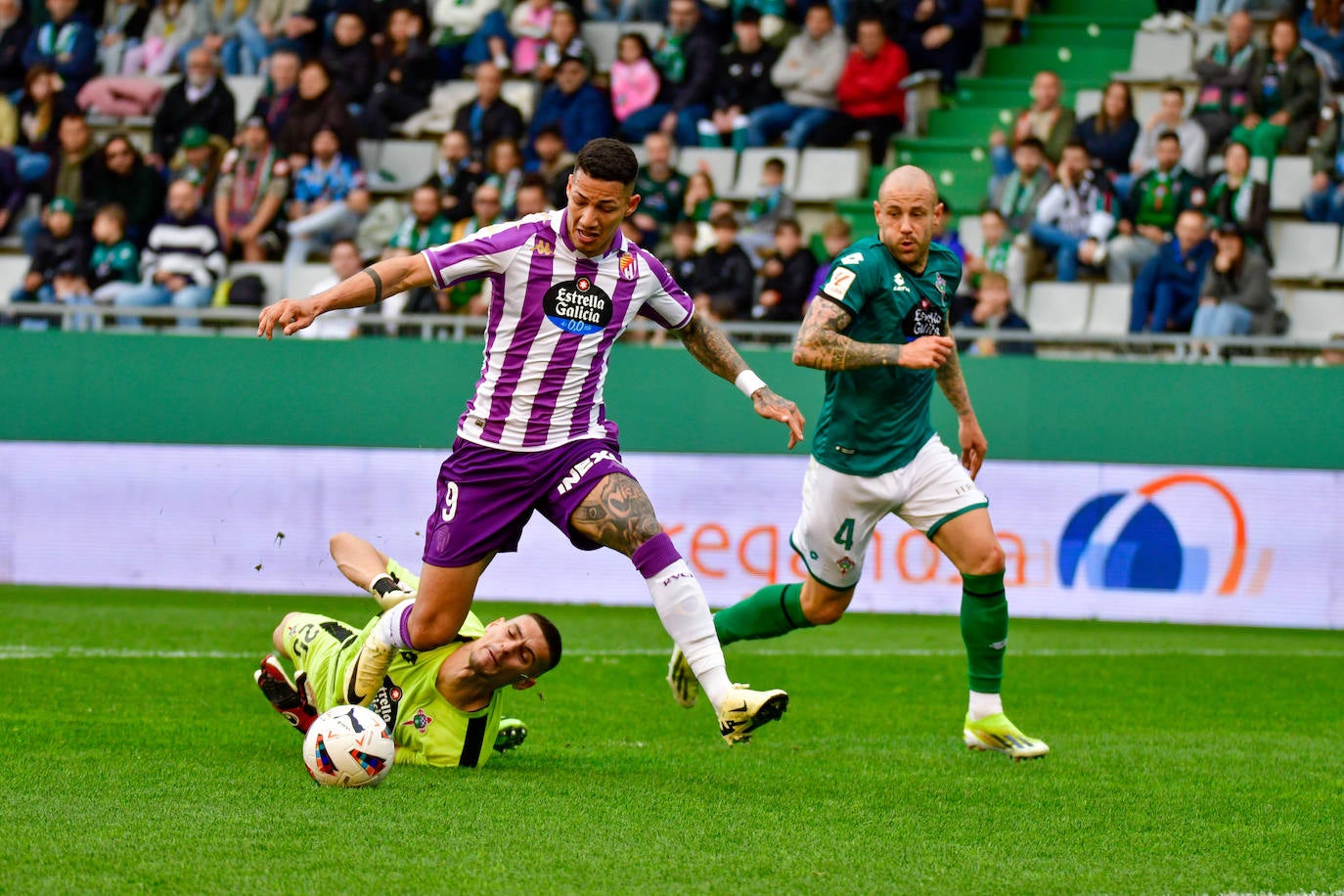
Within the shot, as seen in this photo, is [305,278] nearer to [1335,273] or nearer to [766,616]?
[1335,273]

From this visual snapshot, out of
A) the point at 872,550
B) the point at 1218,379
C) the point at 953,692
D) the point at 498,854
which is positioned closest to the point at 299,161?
the point at 872,550

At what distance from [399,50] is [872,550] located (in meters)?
8.36

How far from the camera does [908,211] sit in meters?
6.87

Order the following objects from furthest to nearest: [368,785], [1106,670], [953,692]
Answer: [1106,670], [953,692], [368,785]

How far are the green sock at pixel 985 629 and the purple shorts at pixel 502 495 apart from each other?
1.66 metres

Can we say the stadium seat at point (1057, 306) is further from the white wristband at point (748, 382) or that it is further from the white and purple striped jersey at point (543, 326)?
the white and purple striped jersey at point (543, 326)

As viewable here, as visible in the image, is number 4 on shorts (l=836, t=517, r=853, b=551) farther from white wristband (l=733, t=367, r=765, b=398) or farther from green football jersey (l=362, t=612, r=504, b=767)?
green football jersey (l=362, t=612, r=504, b=767)

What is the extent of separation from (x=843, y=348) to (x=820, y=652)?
16.1 ft

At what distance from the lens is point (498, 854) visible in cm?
481

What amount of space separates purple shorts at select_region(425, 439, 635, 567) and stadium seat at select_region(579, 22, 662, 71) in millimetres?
12652

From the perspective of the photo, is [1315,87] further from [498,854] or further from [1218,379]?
[498,854]

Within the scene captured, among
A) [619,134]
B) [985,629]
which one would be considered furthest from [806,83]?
[985,629]

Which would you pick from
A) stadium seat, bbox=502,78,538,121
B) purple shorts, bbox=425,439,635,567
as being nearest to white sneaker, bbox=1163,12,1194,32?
stadium seat, bbox=502,78,538,121

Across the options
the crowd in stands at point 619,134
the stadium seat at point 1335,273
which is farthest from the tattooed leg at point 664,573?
the stadium seat at point 1335,273
